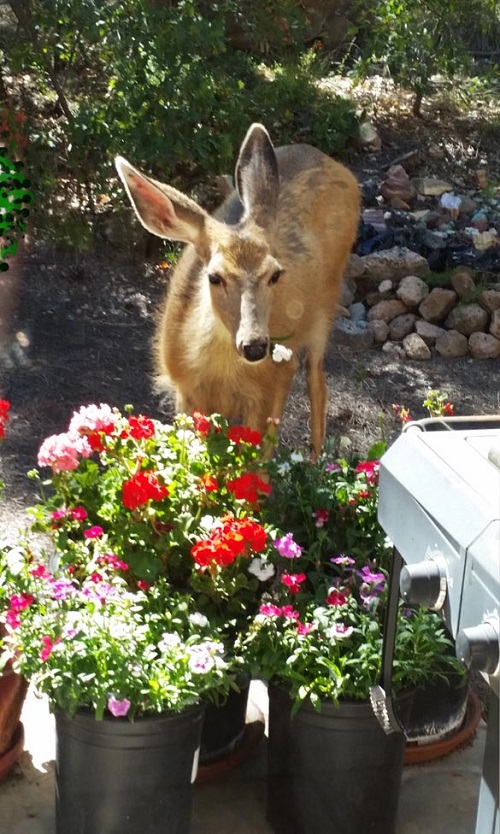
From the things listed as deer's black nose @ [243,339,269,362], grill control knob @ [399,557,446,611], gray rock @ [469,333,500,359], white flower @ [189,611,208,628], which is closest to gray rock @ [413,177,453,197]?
gray rock @ [469,333,500,359]

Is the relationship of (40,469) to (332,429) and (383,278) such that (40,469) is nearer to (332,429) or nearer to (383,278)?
(332,429)

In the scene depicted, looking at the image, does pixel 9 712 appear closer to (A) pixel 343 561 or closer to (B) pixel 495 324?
(A) pixel 343 561

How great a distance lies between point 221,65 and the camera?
7219mm

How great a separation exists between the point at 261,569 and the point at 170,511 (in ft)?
1.15

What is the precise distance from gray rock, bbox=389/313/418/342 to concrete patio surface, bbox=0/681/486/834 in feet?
14.1

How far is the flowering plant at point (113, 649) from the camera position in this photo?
120 inches

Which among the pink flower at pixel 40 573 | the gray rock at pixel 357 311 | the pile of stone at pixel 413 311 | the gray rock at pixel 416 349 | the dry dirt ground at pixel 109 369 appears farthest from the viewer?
the gray rock at pixel 357 311

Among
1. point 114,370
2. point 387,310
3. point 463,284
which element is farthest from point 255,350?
point 463,284

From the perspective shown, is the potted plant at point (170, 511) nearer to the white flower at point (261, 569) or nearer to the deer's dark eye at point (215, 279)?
the white flower at point (261, 569)

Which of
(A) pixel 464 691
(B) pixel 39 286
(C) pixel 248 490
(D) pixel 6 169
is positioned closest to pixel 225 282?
(C) pixel 248 490

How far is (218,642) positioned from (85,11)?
4.60 m

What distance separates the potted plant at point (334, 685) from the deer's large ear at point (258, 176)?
2061 millimetres

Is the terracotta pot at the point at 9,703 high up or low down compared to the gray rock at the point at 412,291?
up

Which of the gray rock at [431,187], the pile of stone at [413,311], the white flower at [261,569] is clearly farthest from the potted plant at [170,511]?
the gray rock at [431,187]
